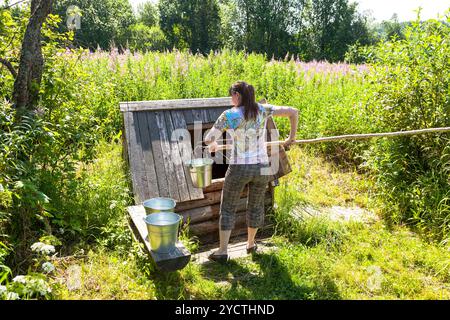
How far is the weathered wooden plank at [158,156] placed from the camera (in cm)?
523

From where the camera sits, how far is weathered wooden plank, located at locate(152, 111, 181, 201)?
5.26m

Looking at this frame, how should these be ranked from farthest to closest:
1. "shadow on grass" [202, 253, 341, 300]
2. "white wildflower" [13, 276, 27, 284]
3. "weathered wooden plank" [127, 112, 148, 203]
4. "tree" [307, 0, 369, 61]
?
"tree" [307, 0, 369, 61] → "weathered wooden plank" [127, 112, 148, 203] → "shadow on grass" [202, 253, 341, 300] → "white wildflower" [13, 276, 27, 284]

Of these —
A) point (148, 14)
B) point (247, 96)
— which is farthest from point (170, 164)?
point (148, 14)

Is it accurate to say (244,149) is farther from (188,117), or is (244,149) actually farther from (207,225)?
(188,117)

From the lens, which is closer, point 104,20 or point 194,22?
point 104,20

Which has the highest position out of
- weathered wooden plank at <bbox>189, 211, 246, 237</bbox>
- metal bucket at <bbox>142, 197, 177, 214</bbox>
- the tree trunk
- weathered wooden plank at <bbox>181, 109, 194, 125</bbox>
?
the tree trunk

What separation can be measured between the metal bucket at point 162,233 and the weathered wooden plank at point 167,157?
56.4 inches

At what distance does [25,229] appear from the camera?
13.1 feet

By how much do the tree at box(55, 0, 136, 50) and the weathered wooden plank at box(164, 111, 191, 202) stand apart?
28.9m

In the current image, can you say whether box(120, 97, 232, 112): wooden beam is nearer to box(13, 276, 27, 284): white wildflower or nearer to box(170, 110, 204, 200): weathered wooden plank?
box(170, 110, 204, 200): weathered wooden plank

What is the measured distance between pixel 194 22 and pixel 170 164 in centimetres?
4182

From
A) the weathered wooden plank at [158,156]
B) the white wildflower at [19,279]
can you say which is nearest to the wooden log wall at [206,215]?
the weathered wooden plank at [158,156]

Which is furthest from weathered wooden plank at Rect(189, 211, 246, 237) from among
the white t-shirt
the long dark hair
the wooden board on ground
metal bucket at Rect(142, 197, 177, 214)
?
the long dark hair

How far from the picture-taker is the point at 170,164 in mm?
5422
